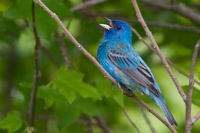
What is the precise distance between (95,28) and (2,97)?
74.2 inches

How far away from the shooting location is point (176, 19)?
808 centimetres

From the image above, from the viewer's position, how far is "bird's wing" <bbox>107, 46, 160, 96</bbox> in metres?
6.13

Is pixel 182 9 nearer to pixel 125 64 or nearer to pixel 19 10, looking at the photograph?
pixel 125 64

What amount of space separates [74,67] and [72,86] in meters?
1.38

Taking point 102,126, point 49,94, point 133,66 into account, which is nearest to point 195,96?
point 133,66

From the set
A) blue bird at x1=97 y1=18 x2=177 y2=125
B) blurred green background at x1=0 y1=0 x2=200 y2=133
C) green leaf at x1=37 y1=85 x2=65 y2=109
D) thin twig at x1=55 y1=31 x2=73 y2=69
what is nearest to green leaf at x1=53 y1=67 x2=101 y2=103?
blurred green background at x1=0 y1=0 x2=200 y2=133

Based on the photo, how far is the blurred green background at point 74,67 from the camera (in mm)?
6102

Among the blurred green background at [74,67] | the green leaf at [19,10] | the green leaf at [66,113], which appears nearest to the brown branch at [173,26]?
the blurred green background at [74,67]

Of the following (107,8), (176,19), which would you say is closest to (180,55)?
(176,19)

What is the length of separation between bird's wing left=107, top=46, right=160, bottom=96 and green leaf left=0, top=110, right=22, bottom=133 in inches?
51.4

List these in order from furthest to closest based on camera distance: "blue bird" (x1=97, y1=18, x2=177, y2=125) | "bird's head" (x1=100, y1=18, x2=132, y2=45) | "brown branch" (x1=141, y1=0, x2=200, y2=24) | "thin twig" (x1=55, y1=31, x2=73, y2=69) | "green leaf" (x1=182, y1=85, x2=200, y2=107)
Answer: "brown branch" (x1=141, y1=0, x2=200, y2=24) < "bird's head" (x1=100, y1=18, x2=132, y2=45) < "thin twig" (x1=55, y1=31, x2=73, y2=69) < "blue bird" (x1=97, y1=18, x2=177, y2=125) < "green leaf" (x1=182, y1=85, x2=200, y2=107)

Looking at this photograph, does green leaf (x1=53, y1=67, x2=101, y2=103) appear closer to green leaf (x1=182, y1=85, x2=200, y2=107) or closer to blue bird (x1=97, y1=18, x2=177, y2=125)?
blue bird (x1=97, y1=18, x2=177, y2=125)

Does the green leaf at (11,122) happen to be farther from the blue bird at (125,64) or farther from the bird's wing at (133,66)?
the bird's wing at (133,66)

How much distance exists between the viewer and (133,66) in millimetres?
6539
